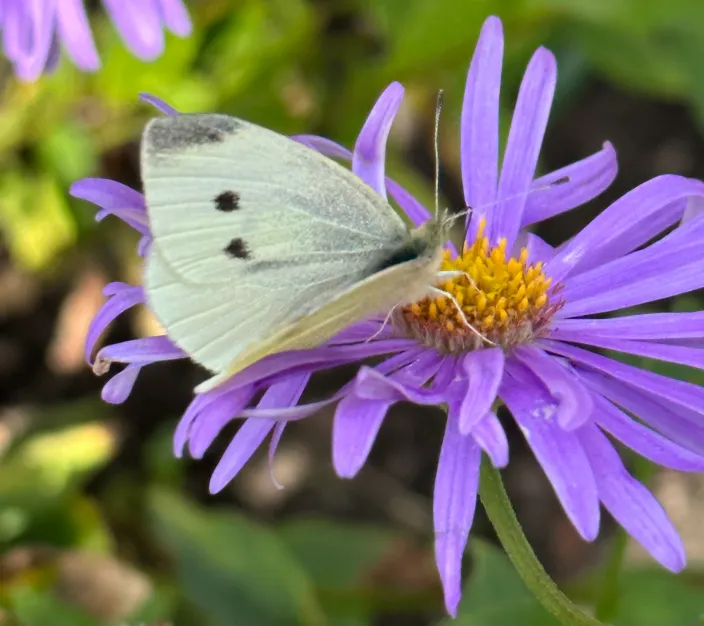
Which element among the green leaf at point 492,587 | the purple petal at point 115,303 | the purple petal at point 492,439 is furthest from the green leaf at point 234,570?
the purple petal at point 492,439

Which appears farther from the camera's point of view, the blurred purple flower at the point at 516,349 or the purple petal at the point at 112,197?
the purple petal at the point at 112,197

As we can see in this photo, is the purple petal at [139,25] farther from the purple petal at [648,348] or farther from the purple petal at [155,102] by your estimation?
the purple petal at [648,348]

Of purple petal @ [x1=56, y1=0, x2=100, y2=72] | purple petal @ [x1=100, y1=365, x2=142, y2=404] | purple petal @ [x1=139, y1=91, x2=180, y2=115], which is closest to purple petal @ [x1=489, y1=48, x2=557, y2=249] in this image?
purple petal @ [x1=139, y1=91, x2=180, y2=115]

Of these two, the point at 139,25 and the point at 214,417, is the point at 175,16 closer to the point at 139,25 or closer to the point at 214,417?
the point at 139,25

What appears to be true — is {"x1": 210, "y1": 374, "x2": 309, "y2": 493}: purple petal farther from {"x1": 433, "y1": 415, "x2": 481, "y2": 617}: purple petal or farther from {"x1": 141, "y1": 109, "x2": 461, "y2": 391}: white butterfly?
{"x1": 433, "y1": 415, "x2": 481, "y2": 617}: purple petal

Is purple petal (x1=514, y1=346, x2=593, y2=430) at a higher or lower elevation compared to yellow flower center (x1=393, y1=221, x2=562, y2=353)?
higher

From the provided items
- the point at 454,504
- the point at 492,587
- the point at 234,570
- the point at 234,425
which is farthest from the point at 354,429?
the point at 234,425

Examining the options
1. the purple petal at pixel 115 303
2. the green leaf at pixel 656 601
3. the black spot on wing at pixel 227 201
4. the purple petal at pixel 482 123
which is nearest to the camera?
the black spot on wing at pixel 227 201
